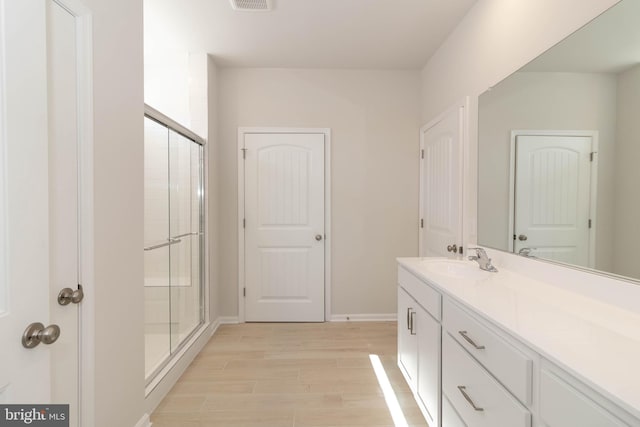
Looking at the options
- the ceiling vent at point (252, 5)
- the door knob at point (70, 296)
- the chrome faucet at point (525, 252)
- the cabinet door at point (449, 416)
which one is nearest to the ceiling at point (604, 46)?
the chrome faucet at point (525, 252)

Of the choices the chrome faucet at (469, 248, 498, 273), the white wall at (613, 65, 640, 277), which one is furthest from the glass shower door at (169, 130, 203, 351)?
the white wall at (613, 65, 640, 277)

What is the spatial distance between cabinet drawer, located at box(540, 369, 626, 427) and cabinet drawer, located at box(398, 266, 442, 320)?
0.71 metres

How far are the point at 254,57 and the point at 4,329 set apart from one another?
298 centimetres

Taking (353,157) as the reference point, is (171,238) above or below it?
below

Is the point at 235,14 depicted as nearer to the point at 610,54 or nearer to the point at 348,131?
the point at 348,131

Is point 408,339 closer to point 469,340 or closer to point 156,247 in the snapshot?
point 469,340

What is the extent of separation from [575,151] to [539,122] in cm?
28

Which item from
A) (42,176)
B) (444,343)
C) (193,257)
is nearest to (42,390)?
(42,176)

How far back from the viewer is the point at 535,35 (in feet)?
5.46

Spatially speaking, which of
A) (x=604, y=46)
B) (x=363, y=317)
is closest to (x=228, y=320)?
(x=363, y=317)

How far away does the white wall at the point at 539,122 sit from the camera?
1.27 metres

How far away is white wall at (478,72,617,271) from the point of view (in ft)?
4.16

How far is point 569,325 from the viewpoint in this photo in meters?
1.05

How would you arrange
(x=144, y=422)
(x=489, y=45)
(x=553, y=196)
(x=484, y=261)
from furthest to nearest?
(x=489, y=45), (x=484, y=261), (x=144, y=422), (x=553, y=196)
